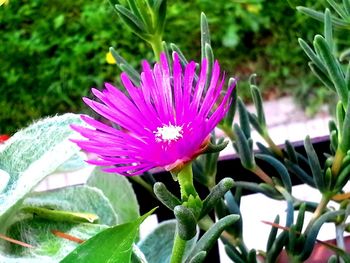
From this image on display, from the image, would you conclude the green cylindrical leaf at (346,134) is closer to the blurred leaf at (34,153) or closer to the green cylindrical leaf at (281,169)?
the green cylindrical leaf at (281,169)

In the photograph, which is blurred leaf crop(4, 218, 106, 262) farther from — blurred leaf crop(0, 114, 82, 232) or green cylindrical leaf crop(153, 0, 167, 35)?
green cylindrical leaf crop(153, 0, 167, 35)

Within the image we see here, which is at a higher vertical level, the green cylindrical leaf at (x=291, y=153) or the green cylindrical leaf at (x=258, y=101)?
the green cylindrical leaf at (x=258, y=101)

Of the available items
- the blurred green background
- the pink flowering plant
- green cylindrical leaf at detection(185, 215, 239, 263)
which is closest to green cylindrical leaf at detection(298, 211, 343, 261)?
the pink flowering plant

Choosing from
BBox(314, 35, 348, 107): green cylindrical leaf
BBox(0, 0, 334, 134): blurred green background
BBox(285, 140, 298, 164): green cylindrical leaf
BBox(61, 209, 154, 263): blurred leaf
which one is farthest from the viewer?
BBox(0, 0, 334, 134): blurred green background

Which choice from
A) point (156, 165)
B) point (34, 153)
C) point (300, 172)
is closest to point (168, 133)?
point (156, 165)

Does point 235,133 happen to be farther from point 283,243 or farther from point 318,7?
point 318,7

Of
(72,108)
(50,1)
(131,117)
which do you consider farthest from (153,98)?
(50,1)

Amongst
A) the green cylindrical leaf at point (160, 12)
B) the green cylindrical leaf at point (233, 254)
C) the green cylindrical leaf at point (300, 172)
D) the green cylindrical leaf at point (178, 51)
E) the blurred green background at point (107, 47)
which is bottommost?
the blurred green background at point (107, 47)

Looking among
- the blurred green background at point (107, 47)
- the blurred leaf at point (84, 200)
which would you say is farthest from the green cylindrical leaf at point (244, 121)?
the blurred green background at point (107, 47)

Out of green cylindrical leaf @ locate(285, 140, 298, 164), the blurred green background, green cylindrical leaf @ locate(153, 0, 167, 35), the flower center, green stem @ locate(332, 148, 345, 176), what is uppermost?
green cylindrical leaf @ locate(153, 0, 167, 35)
